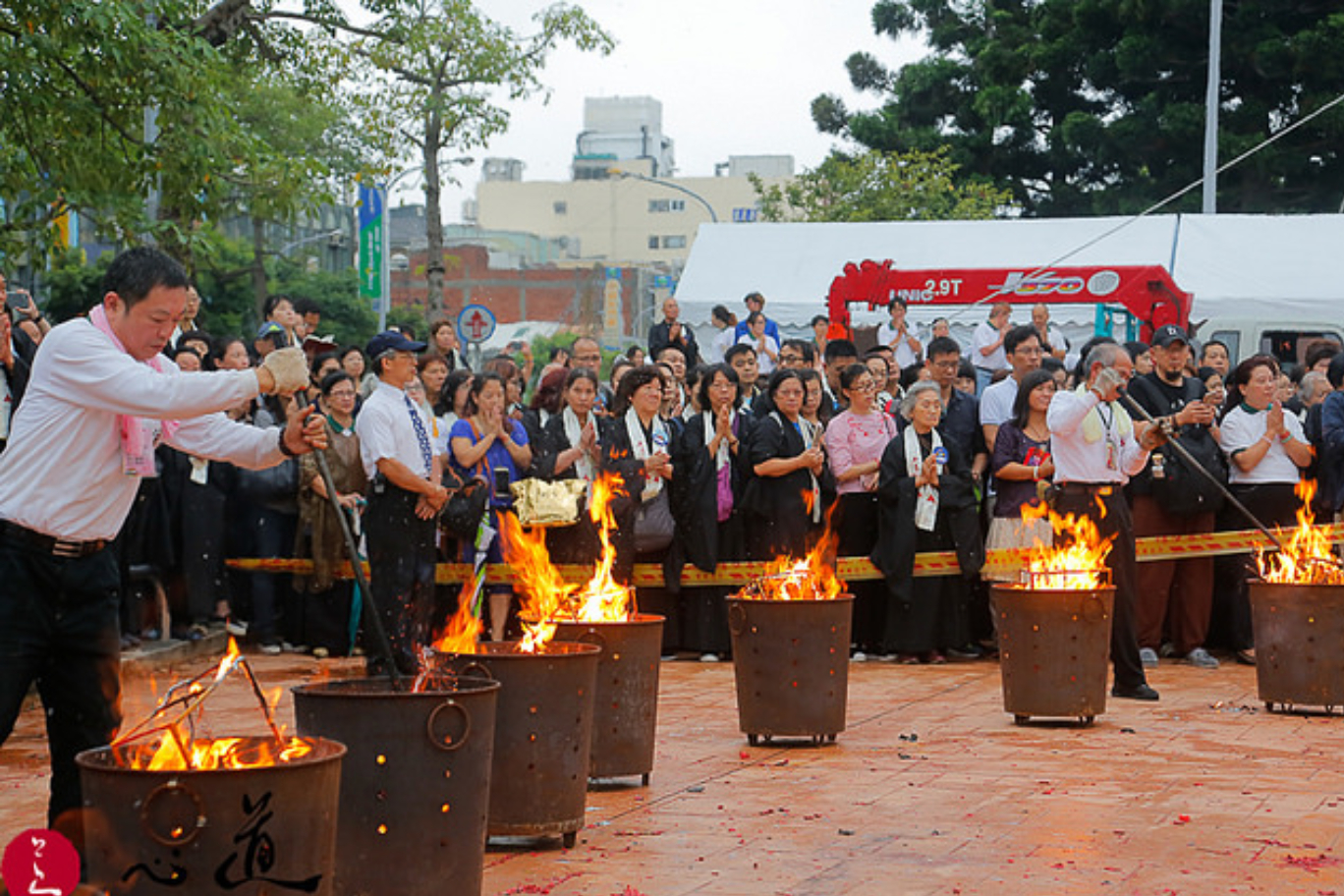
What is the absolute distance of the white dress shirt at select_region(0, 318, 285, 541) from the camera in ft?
17.0

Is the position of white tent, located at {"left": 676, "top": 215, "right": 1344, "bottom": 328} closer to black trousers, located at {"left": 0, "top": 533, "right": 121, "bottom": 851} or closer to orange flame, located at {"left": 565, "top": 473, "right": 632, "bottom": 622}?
orange flame, located at {"left": 565, "top": 473, "right": 632, "bottom": 622}

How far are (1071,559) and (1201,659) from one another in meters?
3.27

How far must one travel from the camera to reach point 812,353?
599 inches

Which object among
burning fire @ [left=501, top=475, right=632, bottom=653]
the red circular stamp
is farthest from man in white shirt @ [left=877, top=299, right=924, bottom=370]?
the red circular stamp

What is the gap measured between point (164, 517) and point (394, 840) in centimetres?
734

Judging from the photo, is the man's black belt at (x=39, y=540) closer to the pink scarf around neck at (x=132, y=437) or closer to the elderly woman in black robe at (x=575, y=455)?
the pink scarf around neck at (x=132, y=437)

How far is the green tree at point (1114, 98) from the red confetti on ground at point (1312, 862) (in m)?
31.9

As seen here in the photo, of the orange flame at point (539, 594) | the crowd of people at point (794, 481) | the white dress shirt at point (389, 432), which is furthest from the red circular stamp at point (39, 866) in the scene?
the crowd of people at point (794, 481)

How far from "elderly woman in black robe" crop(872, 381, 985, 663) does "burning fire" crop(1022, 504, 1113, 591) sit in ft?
6.82

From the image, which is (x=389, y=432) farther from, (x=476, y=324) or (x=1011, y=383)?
(x=476, y=324)

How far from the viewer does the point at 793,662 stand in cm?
904

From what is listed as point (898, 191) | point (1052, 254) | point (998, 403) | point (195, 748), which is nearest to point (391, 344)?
point (998, 403)

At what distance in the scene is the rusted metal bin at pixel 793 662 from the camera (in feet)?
29.6

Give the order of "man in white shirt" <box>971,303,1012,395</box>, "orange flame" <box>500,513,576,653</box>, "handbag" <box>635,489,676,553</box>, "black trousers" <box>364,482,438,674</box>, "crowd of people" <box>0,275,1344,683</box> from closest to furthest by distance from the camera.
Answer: "orange flame" <box>500,513,576,653</box>
"black trousers" <box>364,482,438,674</box>
"crowd of people" <box>0,275,1344,683</box>
"handbag" <box>635,489,676,553</box>
"man in white shirt" <box>971,303,1012,395</box>
